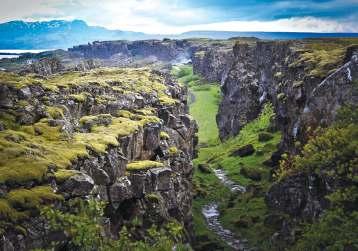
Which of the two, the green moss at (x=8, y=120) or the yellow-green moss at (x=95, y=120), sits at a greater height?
the green moss at (x=8, y=120)

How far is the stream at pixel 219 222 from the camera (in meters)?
113

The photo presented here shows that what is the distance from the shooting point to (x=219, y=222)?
12812cm

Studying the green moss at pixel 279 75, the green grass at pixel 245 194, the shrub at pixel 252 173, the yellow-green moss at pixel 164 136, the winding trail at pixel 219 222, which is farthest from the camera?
the green moss at pixel 279 75

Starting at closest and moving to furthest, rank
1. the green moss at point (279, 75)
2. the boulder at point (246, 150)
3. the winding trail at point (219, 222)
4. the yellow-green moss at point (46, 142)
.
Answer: the yellow-green moss at point (46, 142), the winding trail at point (219, 222), the boulder at point (246, 150), the green moss at point (279, 75)

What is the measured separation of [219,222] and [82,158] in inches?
2545

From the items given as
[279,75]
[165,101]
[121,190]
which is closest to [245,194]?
[165,101]

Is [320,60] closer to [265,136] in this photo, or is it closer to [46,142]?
[265,136]

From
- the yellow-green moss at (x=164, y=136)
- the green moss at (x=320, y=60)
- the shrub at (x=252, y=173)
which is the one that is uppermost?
the green moss at (x=320, y=60)

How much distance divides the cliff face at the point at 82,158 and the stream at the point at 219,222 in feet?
40.3

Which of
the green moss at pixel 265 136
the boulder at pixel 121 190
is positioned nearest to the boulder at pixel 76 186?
the boulder at pixel 121 190

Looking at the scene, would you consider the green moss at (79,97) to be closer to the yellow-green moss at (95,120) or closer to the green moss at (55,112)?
the yellow-green moss at (95,120)

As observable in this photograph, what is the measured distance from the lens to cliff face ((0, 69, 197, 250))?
185ft

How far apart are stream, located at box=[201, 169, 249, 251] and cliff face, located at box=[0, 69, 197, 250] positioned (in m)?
12.3

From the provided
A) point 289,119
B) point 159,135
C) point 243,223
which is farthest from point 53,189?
point 289,119
